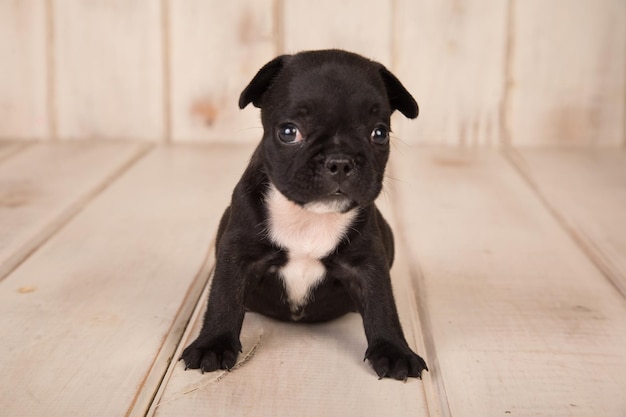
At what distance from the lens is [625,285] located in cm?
196

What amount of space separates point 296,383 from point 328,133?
0.38 meters

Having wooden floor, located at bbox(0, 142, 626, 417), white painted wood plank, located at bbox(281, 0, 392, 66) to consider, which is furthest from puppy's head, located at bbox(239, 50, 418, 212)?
white painted wood plank, located at bbox(281, 0, 392, 66)

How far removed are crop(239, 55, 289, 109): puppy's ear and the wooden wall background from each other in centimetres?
165

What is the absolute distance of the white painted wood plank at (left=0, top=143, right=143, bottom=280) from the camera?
7.26ft

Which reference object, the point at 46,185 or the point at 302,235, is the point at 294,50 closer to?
the point at 46,185

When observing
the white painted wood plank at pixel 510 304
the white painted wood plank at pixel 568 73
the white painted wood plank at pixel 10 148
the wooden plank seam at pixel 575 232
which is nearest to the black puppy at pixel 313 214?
the white painted wood plank at pixel 510 304

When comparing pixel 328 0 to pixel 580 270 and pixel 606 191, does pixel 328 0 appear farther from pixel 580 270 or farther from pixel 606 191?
pixel 580 270

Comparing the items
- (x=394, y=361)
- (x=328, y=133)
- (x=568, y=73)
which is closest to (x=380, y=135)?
(x=328, y=133)

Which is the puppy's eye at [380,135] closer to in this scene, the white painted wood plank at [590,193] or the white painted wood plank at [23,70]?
the white painted wood plank at [590,193]

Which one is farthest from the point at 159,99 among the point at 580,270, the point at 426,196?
the point at 580,270

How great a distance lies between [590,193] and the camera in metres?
2.71

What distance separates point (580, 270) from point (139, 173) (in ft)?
4.47

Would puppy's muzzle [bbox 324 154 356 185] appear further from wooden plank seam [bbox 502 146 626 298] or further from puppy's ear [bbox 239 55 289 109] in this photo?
wooden plank seam [bbox 502 146 626 298]

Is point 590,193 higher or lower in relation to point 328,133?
lower
